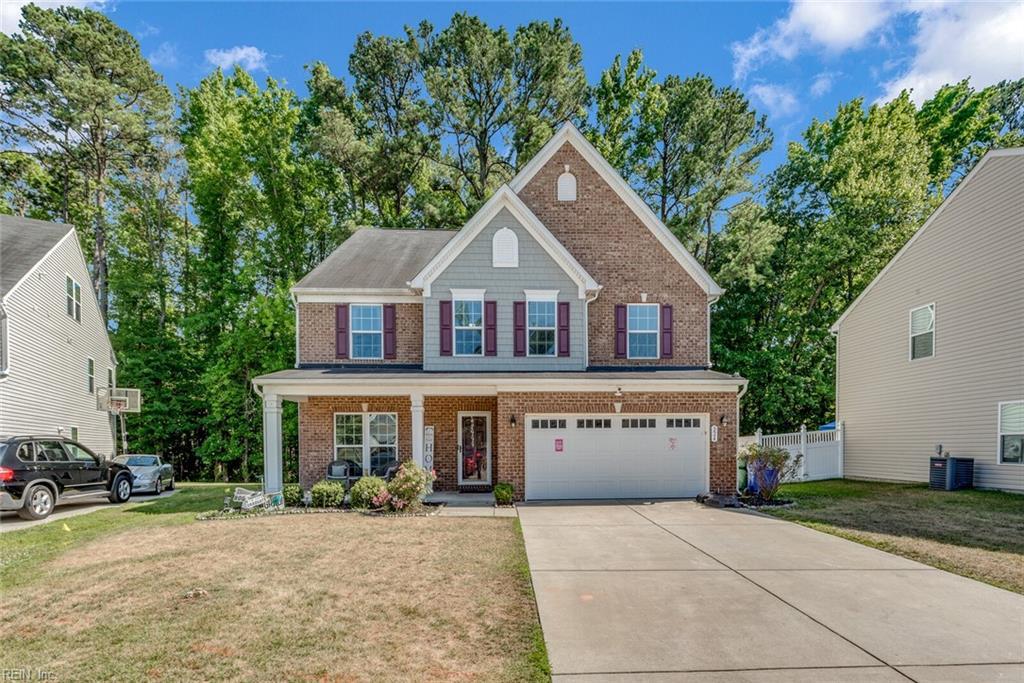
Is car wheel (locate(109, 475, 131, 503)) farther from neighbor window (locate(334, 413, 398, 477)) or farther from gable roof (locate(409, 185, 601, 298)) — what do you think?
gable roof (locate(409, 185, 601, 298))

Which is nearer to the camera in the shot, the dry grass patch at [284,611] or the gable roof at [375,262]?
the dry grass patch at [284,611]

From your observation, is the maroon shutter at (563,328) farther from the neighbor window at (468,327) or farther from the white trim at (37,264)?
the white trim at (37,264)

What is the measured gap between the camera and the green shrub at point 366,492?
38.8 ft

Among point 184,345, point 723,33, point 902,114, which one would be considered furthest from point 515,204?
point 902,114

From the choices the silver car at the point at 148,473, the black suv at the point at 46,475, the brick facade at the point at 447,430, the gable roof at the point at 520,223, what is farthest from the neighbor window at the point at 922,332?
the silver car at the point at 148,473

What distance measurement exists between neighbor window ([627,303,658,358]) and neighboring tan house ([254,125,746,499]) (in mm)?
42

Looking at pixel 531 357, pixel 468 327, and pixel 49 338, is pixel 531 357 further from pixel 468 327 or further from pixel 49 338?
pixel 49 338

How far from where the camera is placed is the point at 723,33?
57.2ft

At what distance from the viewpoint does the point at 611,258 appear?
16.0 meters

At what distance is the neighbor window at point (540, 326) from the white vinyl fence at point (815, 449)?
27.5ft

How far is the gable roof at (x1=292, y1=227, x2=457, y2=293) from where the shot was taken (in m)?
15.6

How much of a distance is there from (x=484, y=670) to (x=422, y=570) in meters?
2.96

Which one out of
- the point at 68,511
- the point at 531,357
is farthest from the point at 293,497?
the point at 531,357

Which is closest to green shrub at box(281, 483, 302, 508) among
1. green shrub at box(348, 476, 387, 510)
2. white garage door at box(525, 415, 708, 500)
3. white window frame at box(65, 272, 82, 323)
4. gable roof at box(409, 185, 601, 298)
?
green shrub at box(348, 476, 387, 510)
